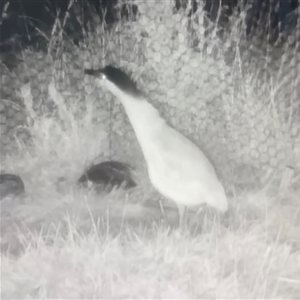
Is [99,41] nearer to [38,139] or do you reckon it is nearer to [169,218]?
[38,139]

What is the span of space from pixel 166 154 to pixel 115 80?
207 mm

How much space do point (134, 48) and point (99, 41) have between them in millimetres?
82

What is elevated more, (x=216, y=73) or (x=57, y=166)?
(x=216, y=73)

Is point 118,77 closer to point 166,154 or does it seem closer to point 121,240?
point 166,154

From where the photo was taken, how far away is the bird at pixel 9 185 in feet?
3.81

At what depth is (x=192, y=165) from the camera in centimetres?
114

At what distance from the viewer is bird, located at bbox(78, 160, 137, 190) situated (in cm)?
116

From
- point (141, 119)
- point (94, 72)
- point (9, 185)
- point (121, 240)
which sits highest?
point (94, 72)

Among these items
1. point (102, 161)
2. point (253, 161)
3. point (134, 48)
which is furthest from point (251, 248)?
point (134, 48)

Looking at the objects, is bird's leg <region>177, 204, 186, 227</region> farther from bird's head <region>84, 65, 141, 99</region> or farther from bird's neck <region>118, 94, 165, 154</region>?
bird's head <region>84, 65, 141, 99</region>

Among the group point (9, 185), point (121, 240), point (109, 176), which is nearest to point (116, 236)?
point (121, 240)

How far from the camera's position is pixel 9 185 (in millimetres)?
1165

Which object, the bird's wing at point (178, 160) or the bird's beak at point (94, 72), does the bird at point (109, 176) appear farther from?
the bird's beak at point (94, 72)

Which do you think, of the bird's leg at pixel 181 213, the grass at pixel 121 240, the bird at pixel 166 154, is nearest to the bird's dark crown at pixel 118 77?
the bird at pixel 166 154
